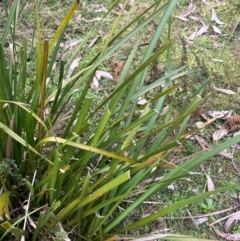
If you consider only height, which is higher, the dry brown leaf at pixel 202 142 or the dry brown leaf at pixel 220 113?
the dry brown leaf at pixel 220 113

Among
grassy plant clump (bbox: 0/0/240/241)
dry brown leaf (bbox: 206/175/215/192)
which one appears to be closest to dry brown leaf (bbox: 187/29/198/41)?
dry brown leaf (bbox: 206/175/215/192)

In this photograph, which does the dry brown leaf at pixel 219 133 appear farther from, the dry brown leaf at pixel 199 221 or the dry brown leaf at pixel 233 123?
the dry brown leaf at pixel 199 221

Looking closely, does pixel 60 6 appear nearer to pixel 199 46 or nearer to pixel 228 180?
pixel 199 46

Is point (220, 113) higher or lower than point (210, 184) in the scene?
higher

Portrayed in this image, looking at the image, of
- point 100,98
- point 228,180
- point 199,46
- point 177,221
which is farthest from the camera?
point 199,46

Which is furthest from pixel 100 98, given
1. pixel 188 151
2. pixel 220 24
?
pixel 220 24

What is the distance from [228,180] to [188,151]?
A: 288mm

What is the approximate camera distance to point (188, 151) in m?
2.64

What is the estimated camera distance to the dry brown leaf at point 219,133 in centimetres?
274

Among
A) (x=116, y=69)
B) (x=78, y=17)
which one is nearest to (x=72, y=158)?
(x=116, y=69)

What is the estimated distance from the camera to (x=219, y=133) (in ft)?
9.07

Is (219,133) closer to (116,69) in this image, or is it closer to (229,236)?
(229,236)

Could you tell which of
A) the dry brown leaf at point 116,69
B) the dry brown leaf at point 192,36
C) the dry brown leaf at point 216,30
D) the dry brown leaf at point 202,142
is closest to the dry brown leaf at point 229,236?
the dry brown leaf at point 202,142

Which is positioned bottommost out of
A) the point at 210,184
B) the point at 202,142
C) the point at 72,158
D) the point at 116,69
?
the point at 210,184
